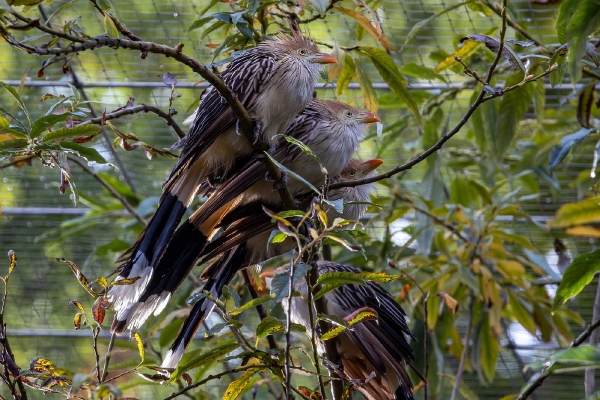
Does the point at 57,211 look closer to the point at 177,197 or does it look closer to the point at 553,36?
the point at 177,197

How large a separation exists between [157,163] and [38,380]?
308cm

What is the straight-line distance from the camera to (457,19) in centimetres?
433

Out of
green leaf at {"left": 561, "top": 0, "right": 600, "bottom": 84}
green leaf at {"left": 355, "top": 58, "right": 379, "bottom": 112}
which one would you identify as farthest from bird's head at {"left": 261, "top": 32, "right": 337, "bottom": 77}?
green leaf at {"left": 561, "top": 0, "right": 600, "bottom": 84}

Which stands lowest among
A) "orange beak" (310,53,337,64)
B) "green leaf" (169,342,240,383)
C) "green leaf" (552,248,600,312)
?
"green leaf" (169,342,240,383)

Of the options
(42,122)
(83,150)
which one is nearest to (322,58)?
(83,150)

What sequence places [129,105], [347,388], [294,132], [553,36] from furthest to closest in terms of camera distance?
[553,36] → [294,132] → [129,105] → [347,388]

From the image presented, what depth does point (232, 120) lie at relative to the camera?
2.61 meters

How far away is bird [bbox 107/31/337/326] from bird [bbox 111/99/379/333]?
0.21 ft

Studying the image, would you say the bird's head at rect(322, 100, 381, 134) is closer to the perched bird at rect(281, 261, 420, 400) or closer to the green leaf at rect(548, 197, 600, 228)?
the perched bird at rect(281, 261, 420, 400)

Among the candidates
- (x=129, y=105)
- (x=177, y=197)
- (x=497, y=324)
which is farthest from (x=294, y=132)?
(x=497, y=324)

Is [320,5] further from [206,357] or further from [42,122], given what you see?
[206,357]

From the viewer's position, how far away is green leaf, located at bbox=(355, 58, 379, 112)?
2.68 m

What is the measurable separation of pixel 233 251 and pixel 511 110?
4.10 ft

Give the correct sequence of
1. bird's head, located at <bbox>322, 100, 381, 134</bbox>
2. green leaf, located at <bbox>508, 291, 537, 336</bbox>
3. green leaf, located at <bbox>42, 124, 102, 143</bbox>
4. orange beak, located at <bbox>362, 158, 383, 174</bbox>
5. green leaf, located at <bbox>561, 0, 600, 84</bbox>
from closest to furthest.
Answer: green leaf, located at <bbox>561, 0, 600, 84</bbox>
green leaf, located at <bbox>42, 124, 102, 143</bbox>
bird's head, located at <bbox>322, 100, 381, 134</bbox>
orange beak, located at <bbox>362, 158, 383, 174</bbox>
green leaf, located at <bbox>508, 291, 537, 336</bbox>
